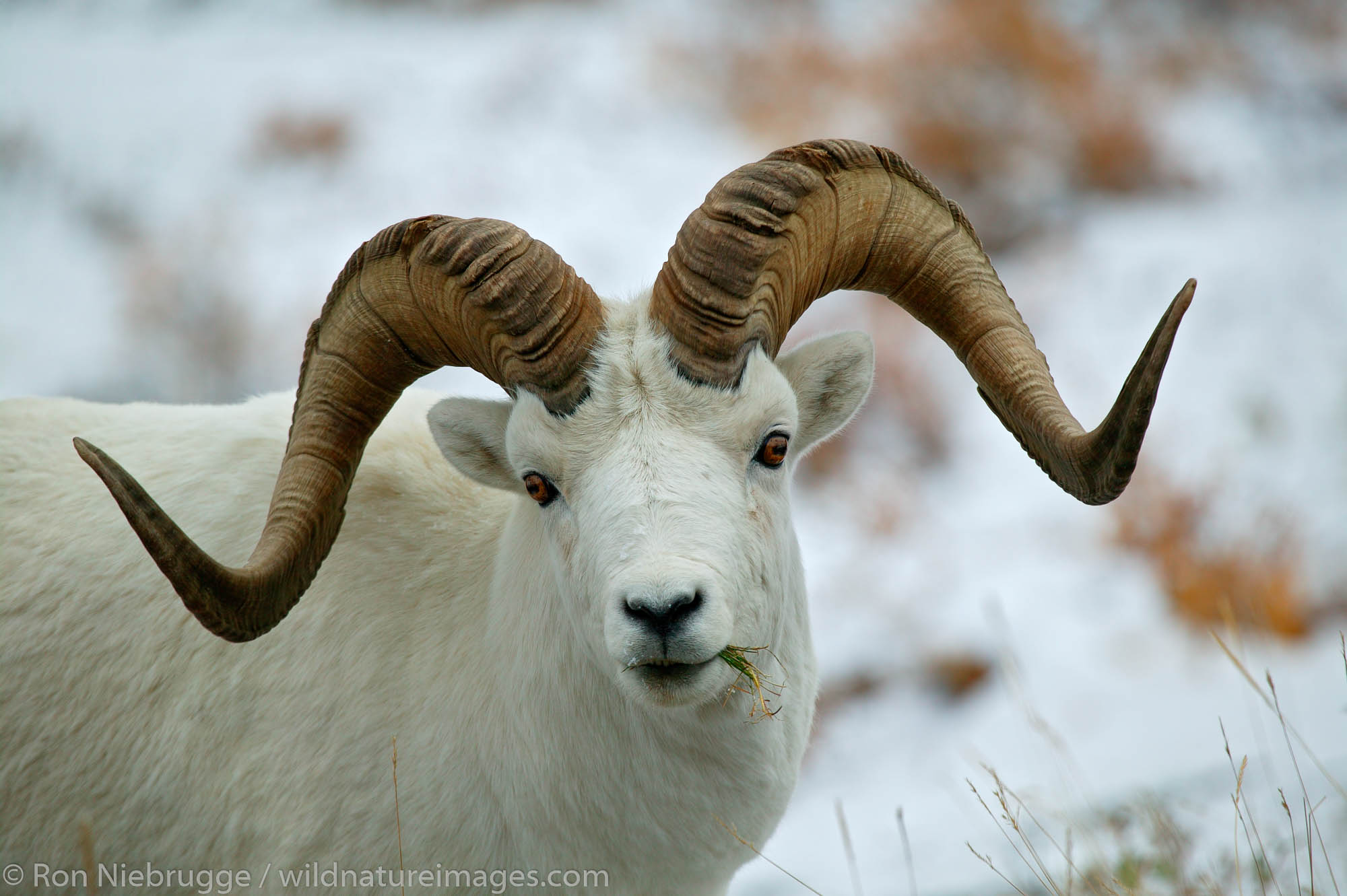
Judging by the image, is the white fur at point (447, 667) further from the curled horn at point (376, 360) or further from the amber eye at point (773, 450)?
the curled horn at point (376, 360)

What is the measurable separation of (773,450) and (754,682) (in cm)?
81

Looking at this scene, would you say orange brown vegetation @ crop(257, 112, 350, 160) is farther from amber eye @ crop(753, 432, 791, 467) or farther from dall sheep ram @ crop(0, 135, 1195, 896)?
amber eye @ crop(753, 432, 791, 467)

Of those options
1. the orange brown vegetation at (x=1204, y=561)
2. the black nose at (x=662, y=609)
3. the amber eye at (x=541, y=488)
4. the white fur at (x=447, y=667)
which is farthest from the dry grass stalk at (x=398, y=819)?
the orange brown vegetation at (x=1204, y=561)

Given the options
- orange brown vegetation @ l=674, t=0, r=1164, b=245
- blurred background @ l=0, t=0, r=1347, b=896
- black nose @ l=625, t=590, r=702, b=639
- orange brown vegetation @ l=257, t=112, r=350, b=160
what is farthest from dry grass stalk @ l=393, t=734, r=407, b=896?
orange brown vegetation @ l=674, t=0, r=1164, b=245

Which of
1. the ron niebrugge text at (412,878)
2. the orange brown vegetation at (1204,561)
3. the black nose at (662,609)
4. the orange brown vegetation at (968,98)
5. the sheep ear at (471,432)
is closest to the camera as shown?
the black nose at (662,609)

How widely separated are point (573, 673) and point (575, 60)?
16.0 meters

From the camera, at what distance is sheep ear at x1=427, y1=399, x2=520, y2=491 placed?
13.0ft

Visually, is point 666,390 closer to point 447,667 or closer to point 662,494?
point 662,494

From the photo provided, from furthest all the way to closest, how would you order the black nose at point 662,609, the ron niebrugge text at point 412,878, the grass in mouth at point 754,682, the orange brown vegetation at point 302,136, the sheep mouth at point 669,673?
the orange brown vegetation at point 302,136 < the ron niebrugge text at point 412,878 < the grass in mouth at point 754,682 < the sheep mouth at point 669,673 < the black nose at point 662,609

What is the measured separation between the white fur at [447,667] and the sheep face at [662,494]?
0.01 m

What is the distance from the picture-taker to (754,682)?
3410 mm

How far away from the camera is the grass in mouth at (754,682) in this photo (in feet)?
10.8

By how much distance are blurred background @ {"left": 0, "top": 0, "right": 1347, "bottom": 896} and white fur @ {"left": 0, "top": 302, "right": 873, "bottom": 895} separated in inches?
192

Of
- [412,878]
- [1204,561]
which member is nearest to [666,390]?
[412,878]
